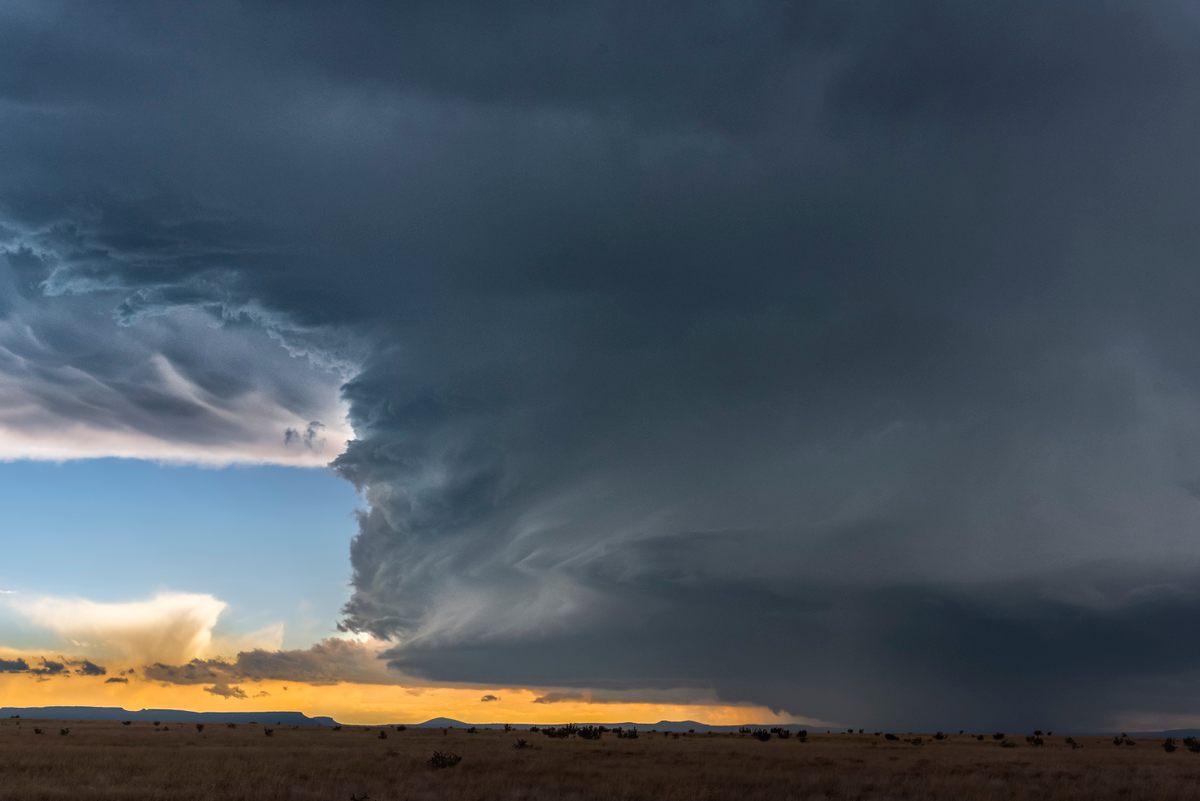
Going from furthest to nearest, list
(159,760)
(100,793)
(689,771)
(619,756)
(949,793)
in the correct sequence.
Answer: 1. (619,756)
2. (159,760)
3. (689,771)
4. (949,793)
5. (100,793)

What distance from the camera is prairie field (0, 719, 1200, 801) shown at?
128 feet

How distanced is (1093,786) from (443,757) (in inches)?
1315

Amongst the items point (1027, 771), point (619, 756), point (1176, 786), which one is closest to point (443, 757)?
point (619, 756)

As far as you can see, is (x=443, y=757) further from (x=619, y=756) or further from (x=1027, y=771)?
(x=1027, y=771)

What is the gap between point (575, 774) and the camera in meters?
47.4

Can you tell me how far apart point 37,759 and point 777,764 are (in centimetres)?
4097

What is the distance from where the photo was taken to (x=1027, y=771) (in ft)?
161

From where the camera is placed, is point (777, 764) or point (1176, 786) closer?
point (1176, 786)

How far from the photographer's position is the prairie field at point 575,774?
39.1 meters

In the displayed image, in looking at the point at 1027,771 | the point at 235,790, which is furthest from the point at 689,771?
the point at 235,790

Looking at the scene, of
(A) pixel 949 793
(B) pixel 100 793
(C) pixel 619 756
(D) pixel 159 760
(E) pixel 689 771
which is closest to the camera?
(B) pixel 100 793

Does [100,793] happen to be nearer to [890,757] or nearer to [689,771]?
[689,771]

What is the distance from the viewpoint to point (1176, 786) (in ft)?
137

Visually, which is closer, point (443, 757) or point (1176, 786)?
point (1176, 786)
